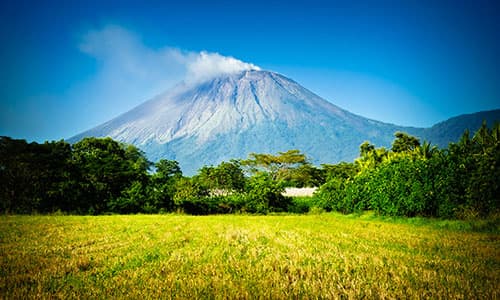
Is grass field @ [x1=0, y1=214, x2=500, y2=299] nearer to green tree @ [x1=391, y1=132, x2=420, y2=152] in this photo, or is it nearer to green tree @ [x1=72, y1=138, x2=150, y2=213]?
green tree @ [x1=72, y1=138, x2=150, y2=213]

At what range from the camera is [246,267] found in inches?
176

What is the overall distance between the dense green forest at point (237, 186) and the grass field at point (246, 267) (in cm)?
382

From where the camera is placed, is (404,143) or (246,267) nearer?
(246,267)

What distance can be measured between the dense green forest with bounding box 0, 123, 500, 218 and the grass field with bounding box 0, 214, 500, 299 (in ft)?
12.5

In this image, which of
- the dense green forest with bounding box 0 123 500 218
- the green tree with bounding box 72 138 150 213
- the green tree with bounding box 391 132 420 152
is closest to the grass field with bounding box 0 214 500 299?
the dense green forest with bounding box 0 123 500 218

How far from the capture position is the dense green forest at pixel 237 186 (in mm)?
10562

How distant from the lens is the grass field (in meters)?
3.39

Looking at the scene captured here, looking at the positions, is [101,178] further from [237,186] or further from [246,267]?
[246,267]

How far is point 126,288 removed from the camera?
137 inches

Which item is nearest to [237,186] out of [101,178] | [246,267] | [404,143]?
[101,178]

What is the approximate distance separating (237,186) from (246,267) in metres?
18.2

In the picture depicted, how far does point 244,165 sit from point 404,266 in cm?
5233

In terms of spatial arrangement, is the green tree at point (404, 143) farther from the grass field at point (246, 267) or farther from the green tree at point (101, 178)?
the grass field at point (246, 267)

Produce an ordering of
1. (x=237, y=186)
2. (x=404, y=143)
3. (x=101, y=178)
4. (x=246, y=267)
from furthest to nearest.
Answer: (x=404, y=143) < (x=237, y=186) < (x=101, y=178) < (x=246, y=267)
